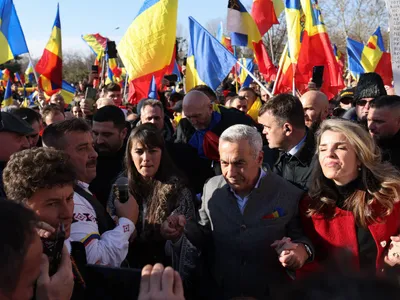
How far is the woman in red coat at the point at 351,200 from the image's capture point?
9.21 feet

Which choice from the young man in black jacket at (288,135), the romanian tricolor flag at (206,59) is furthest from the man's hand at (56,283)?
the romanian tricolor flag at (206,59)

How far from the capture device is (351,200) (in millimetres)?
2918

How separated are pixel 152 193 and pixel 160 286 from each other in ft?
7.45

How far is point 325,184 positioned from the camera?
305 centimetres

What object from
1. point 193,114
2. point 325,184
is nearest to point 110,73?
point 193,114

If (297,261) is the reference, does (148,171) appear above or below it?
above

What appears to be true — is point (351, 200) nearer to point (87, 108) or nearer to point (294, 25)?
point (294, 25)

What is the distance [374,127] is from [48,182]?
3.10 m

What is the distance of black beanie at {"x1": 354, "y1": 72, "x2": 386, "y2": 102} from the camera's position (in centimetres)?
569

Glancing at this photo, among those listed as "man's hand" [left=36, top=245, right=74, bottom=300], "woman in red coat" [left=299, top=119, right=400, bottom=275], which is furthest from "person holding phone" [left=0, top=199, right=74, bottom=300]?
"woman in red coat" [left=299, top=119, right=400, bottom=275]

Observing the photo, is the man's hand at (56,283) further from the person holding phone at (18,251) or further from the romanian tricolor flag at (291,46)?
the romanian tricolor flag at (291,46)

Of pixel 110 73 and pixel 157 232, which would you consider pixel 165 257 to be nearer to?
pixel 157 232

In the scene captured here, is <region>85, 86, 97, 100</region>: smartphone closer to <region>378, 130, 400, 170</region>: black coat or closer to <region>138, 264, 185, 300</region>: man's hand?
<region>378, 130, 400, 170</region>: black coat

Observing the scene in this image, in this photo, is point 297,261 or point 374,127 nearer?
point 297,261
